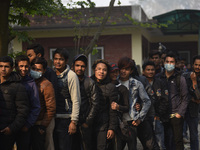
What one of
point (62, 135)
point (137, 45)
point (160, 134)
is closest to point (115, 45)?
point (137, 45)

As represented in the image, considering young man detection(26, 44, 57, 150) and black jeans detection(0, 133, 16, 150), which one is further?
young man detection(26, 44, 57, 150)

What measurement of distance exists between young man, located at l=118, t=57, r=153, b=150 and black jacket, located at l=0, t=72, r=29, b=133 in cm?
172

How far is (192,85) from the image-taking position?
5.89m

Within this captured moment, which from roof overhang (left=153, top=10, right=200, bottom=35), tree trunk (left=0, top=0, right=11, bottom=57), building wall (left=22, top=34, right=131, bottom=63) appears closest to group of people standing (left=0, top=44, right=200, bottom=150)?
tree trunk (left=0, top=0, right=11, bottom=57)

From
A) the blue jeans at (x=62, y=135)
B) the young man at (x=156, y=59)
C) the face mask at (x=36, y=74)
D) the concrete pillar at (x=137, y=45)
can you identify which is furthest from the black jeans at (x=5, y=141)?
the concrete pillar at (x=137, y=45)

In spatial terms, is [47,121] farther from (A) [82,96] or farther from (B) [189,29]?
(B) [189,29]

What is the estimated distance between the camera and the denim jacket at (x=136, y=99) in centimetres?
512

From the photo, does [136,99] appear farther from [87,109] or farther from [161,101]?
[87,109]

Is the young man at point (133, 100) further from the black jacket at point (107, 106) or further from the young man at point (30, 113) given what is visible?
the young man at point (30, 113)

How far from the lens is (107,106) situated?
4.86 metres

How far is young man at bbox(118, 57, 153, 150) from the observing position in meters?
5.11

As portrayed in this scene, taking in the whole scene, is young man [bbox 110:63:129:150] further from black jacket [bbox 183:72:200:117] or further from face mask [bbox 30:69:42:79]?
black jacket [bbox 183:72:200:117]

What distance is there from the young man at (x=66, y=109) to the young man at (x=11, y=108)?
1.96ft

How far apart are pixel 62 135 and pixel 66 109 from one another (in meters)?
0.37
